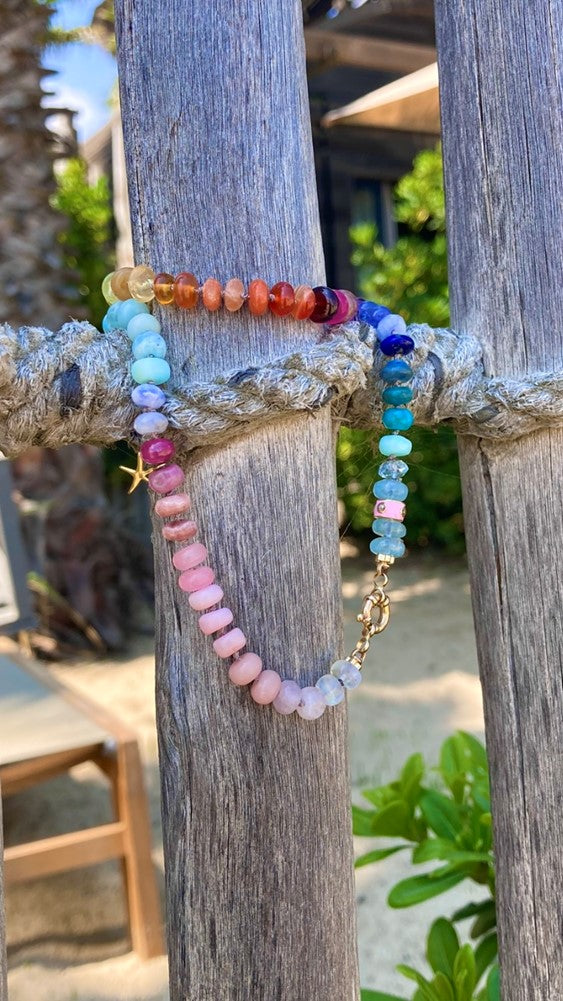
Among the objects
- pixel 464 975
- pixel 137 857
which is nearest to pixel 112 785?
pixel 137 857

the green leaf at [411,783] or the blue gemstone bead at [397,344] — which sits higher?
the blue gemstone bead at [397,344]

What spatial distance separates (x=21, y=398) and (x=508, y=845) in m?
0.70

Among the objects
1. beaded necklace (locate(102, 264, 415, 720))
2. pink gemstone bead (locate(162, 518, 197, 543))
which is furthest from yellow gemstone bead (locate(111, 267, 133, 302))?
pink gemstone bead (locate(162, 518, 197, 543))

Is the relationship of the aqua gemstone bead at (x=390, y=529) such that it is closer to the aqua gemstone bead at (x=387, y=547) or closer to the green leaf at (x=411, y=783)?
the aqua gemstone bead at (x=387, y=547)

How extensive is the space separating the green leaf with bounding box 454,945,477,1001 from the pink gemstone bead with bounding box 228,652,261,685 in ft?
2.43

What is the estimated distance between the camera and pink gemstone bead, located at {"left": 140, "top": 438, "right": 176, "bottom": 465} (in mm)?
744

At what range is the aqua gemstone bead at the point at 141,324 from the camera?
0.77 meters

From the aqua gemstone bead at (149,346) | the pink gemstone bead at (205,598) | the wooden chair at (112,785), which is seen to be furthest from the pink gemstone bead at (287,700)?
the wooden chair at (112,785)

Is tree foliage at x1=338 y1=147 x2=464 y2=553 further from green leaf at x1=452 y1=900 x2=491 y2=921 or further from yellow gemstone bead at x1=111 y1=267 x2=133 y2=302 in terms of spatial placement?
yellow gemstone bead at x1=111 y1=267 x2=133 y2=302

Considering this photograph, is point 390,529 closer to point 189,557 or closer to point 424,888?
point 189,557

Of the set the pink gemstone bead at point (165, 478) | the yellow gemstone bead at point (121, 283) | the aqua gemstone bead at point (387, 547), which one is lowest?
the aqua gemstone bead at point (387, 547)

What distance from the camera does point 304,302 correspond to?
0.77 metres

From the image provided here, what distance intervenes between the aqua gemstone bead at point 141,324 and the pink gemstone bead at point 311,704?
1.19ft

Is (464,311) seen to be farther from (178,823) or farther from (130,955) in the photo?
(130,955)
